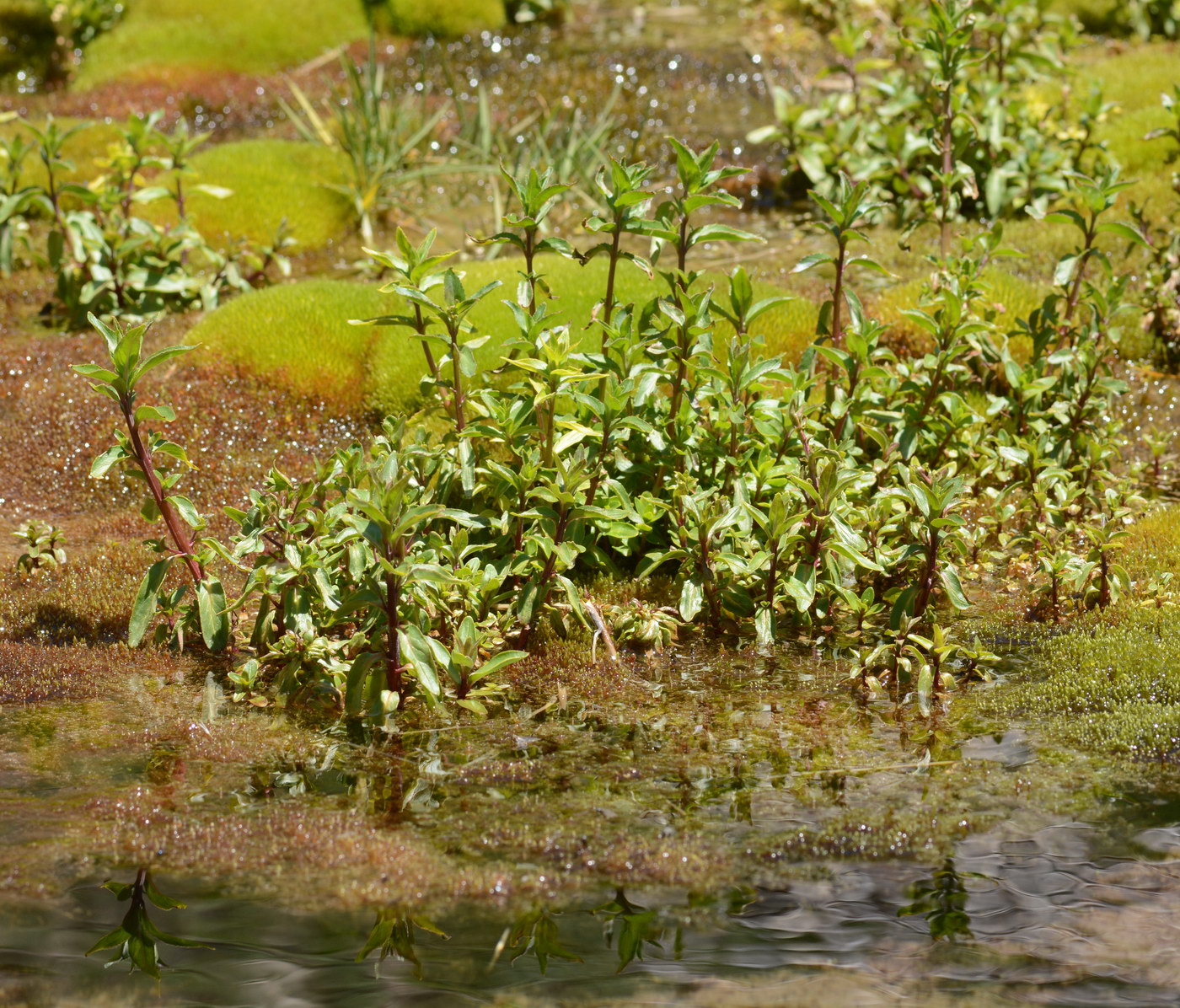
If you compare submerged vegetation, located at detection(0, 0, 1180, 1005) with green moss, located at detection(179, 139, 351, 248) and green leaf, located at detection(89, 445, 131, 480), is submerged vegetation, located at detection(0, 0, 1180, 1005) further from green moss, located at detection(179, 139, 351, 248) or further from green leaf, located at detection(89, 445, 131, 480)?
green moss, located at detection(179, 139, 351, 248)

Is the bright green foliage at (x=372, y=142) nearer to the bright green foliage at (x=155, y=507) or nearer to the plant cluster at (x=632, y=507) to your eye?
the plant cluster at (x=632, y=507)

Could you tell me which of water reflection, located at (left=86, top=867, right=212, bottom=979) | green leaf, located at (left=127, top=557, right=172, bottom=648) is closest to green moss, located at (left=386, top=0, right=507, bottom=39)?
green leaf, located at (left=127, top=557, right=172, bottom=648)

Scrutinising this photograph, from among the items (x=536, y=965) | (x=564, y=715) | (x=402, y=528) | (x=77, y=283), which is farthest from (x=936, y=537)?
(x=77, y=283)

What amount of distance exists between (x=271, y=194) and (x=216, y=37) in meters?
5.07

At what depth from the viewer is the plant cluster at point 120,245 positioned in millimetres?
7812

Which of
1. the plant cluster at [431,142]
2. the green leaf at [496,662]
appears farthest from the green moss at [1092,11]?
the green leaf at [496,662]

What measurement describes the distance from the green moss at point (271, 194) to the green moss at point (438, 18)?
4540mm

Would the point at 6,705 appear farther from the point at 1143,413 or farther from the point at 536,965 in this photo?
the point at 1143,413

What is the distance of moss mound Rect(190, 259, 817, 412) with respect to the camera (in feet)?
23.6

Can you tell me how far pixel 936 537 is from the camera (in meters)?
4.89

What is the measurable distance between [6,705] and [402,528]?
5.83ft

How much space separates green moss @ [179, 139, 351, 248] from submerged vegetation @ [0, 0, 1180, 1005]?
285 millimetres

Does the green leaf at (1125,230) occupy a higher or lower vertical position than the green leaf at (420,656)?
higher

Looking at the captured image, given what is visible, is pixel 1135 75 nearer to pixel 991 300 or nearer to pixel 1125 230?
pixel 991 300
